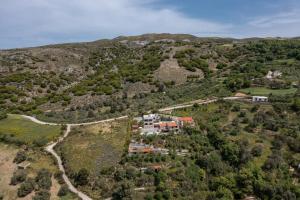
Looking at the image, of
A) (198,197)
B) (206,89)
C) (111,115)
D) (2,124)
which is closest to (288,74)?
(206,89)

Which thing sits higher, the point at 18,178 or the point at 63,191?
the point at 18,178

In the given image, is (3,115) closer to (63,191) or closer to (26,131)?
(26,131)

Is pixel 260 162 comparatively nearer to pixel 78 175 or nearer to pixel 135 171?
pixel 135 171

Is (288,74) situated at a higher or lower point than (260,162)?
higher

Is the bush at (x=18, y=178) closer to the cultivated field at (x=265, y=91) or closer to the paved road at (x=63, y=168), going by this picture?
the paved road at (x=63, y=168)

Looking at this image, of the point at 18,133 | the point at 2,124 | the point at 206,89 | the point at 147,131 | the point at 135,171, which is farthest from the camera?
the point at 206,89

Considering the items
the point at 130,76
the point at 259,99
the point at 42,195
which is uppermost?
the point at 130,76

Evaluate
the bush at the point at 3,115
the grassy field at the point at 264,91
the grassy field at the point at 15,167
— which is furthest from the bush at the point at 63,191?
the grassy field at the point at 264,91

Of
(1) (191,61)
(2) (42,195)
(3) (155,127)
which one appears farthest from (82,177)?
(1) (191,61)
